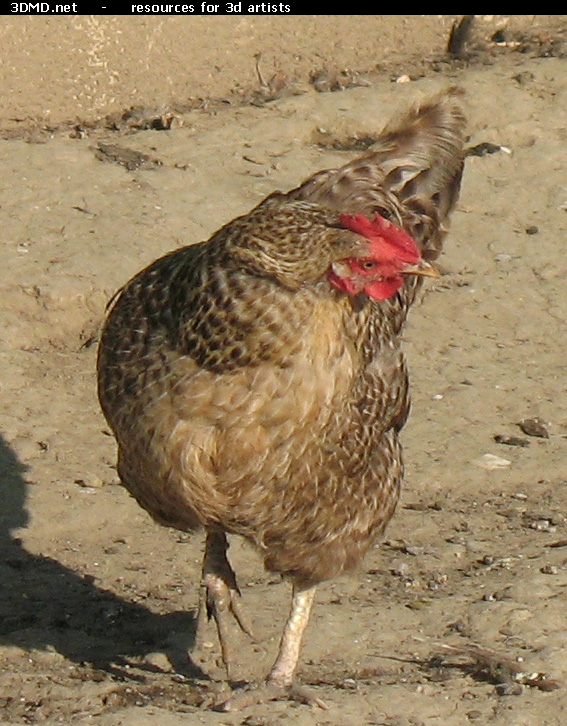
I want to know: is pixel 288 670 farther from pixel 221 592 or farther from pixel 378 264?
pixel 378 264

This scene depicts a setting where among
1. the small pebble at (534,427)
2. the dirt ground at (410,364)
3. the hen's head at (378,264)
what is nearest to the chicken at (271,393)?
the hen's head at (378,264)

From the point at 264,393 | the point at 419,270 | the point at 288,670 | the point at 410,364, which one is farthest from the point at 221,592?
the point at 410,364

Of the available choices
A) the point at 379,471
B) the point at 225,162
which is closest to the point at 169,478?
the point at 379,471

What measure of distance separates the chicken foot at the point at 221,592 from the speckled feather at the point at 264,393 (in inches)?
11.7

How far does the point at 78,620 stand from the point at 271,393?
1.65 m

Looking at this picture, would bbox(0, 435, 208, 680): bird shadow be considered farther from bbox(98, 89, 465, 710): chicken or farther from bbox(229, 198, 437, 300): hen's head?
bbox(229, 198, 437, 300): hen's head

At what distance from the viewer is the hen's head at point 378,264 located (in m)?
3.85

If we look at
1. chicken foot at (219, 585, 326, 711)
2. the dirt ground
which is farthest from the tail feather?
chicken foot at (219, 585, 326, 711)

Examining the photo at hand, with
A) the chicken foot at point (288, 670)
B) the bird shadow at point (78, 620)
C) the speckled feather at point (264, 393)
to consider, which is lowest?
the bird shadow at point (78, 620)

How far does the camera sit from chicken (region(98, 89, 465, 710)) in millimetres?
3906

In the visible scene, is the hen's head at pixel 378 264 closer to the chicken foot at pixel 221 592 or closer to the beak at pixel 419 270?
the beak at pixel 419 270

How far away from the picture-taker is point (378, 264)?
3.86m

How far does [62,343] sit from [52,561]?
1.63 m

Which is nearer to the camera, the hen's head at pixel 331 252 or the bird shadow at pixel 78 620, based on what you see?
the hen's head at pixel 331 252
